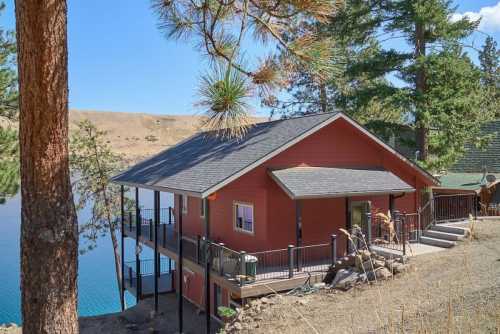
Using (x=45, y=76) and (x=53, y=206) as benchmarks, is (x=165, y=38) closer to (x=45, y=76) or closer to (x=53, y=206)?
(x=45, y=76)

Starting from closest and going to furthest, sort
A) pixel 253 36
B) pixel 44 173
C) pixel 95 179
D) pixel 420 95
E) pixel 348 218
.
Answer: pixel 44 173 < pixel 253 36 < pixel 348 218 < pixel 420 95 < pixel 95 179

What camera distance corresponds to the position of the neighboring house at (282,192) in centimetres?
1373

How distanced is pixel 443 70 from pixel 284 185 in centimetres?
1001

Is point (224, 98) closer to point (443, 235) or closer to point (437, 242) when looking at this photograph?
point (437, 242)

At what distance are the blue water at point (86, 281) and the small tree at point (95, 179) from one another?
3712 millimetres

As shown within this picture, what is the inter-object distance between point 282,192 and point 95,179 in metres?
16.7

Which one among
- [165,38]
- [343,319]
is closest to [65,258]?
[165,38]

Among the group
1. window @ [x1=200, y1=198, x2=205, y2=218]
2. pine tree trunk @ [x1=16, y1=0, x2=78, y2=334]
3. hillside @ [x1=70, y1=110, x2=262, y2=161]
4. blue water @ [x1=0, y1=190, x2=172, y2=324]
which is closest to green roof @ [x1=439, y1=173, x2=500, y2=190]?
window @ [x1=200, y1=198, x2=205, y2=218]

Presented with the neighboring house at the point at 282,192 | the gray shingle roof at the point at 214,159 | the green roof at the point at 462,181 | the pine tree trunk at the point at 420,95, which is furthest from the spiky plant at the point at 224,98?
the green roof at the point at 462,181

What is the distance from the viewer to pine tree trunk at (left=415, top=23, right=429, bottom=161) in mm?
19345

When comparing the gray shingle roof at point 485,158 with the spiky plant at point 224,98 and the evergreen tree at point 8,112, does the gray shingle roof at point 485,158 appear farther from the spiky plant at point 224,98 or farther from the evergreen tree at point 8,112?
the evergreen tree at point 8,112

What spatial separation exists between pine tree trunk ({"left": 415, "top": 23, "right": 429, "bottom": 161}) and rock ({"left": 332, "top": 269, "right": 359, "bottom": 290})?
363 inches

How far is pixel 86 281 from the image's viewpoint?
33719mm

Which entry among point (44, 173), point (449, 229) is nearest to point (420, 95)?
point (449, 229)
